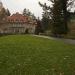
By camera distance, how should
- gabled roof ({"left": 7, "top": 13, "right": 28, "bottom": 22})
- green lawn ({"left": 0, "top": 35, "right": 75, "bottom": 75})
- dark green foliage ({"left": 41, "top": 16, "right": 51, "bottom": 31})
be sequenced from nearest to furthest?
green lawn ({"left": 0, "top": 35, "right": 75, "bottom": 75}) → dark green foliage ({"left": 41, "top": 16, "right": 51, "bottom": 31}) → gabled roof ({"left": 7, "top": 13, "right": 28, "bottom": 22})

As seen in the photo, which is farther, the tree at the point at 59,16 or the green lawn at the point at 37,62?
the tree at the point at 59,16

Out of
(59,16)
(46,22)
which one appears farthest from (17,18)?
(59,16)

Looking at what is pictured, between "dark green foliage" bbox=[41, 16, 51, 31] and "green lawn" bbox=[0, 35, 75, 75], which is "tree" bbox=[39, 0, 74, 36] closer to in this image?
"dark green foliage" bbox=[41, 16, 51, 31]

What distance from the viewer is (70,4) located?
Answer: 6819 cm

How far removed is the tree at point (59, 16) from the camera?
65188mm

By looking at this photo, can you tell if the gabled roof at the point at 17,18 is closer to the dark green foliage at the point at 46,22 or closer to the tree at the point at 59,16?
the dark green foliage at the point at 46,22

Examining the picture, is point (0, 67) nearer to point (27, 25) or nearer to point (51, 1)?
point (51, 1)

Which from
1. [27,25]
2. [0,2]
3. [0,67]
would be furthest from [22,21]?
[0,67]

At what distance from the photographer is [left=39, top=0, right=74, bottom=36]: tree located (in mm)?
65188

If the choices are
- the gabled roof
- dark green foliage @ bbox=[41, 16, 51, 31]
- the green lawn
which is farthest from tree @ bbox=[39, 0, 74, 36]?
the gabled roof

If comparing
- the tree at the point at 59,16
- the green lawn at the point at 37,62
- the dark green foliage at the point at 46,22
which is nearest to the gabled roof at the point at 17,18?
the dark green foliage at the point at 46,22

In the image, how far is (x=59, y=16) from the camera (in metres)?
66.6

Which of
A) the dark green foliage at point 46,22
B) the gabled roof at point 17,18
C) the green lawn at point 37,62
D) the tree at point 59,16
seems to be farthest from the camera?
the gabled roof at point 17,18

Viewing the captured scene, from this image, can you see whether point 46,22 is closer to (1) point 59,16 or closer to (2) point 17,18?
(1) point 59,16
